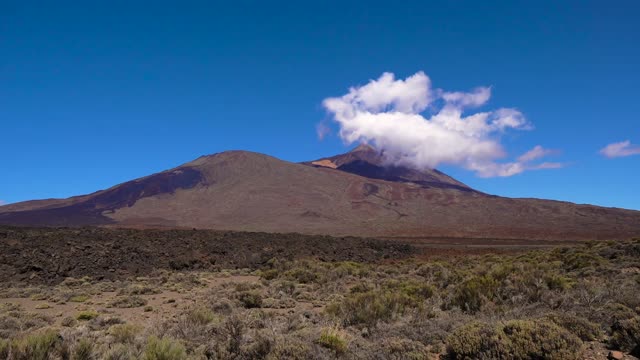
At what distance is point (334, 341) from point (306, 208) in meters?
128

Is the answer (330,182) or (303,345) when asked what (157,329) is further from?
(330,182)

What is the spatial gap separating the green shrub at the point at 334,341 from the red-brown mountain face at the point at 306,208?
8989 cm

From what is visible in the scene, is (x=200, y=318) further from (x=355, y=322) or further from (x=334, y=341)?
(x=334, y=341)

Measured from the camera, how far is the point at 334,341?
6.73 meters

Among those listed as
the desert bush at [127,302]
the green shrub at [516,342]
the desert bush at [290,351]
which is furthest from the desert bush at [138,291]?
the green shrub at [516,342]

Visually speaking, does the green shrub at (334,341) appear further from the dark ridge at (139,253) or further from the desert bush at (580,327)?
the dark ridge at (139,253)

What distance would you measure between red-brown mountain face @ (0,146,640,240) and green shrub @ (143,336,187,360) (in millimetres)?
91661

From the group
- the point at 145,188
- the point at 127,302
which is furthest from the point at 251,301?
the point at 145,188

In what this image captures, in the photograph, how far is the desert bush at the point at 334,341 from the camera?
21.6 feet

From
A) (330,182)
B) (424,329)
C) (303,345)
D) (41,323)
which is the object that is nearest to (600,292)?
(424,329)

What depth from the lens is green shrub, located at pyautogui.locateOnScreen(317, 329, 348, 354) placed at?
259 inches

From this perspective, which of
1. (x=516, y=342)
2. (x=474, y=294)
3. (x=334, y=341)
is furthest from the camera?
(x=474, y=294)

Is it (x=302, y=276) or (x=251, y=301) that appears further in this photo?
(x=302, y=276)

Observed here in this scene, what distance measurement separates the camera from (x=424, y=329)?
25.2 feet
